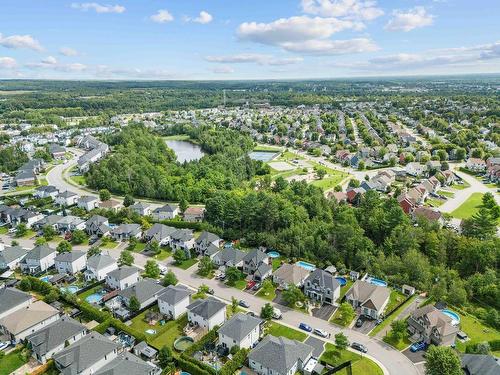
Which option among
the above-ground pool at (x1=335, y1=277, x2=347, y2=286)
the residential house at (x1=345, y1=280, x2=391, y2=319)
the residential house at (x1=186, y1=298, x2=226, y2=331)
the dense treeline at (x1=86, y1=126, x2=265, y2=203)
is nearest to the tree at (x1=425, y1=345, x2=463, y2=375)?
the residential house at (x1=345, y1=280, x2=391, y2=319)

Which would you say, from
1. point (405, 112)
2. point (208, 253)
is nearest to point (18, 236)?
point (208, 253)

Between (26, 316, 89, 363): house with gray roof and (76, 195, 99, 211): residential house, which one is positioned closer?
(26, 316, 89, 363): house with gray roof

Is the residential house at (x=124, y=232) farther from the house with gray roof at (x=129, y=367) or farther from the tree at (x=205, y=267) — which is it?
the house with gray roof at (x=129, y=367)

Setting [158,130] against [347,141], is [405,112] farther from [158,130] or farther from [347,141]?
[158,130]

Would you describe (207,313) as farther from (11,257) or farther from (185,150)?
(185,150)

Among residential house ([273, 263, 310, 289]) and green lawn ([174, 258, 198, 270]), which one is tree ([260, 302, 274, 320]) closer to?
residential house ([273, 263, 310, 289])

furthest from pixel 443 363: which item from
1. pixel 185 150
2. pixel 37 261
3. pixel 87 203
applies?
pixel 185 150

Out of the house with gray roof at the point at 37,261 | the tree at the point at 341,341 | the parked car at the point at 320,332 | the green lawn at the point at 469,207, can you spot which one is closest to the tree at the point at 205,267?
the parked car at the point at 320,332
